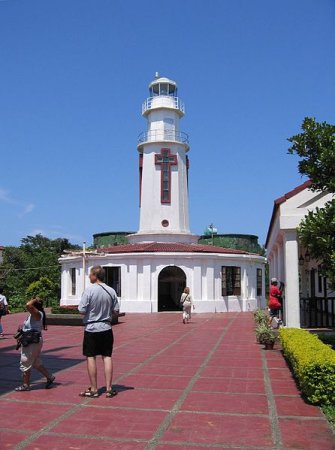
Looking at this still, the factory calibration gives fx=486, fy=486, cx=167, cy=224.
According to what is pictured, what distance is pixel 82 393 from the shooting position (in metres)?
6.64

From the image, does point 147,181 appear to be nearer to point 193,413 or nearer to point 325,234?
point 325,234

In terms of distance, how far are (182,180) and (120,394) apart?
25742 mm

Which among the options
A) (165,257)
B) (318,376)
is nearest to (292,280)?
(318,376)

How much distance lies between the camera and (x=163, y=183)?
103 ft

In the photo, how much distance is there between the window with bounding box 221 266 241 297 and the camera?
2709 centimetres

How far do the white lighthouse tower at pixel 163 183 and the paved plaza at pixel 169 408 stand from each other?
2064 cm

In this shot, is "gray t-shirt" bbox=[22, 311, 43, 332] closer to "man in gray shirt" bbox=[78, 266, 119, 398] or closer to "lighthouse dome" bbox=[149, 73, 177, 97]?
"man in gray shirt" bbox=[78, 266, 119, 398]

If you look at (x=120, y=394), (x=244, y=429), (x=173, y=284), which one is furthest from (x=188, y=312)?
(x=244, y=429)

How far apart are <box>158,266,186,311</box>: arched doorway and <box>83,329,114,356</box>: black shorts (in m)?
21.3

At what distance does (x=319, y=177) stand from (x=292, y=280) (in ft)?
13.4

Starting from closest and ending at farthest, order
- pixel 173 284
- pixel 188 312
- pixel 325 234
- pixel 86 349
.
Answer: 1. pixel 86 349
2. pixel 325 234
3. pixel 188 312
4. pixel 173 284

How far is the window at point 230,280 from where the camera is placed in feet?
88.9

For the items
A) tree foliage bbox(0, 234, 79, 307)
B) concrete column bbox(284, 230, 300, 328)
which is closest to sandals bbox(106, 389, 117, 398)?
concrete column bbox(284, 230, 300, 328)

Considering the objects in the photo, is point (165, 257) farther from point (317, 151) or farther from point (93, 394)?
point (93, 394)
